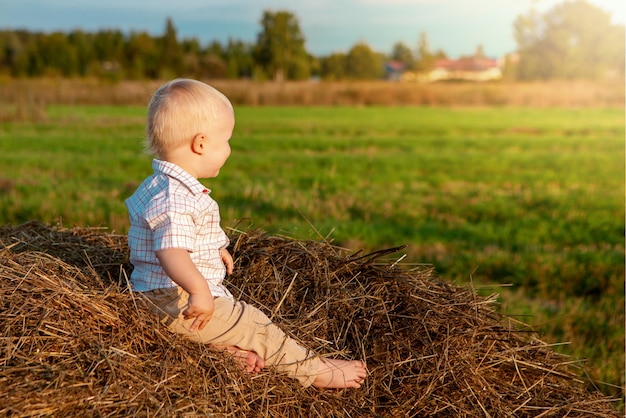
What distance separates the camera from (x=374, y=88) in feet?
161

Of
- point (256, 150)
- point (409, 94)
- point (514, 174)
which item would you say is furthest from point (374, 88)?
point (514, 174)

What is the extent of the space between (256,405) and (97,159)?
12982 mm

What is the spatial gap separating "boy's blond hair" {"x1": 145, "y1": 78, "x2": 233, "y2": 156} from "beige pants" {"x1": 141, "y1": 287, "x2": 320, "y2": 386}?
68cm

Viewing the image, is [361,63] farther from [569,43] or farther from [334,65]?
[569,43]

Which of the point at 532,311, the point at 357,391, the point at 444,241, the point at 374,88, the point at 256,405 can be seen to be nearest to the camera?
the point at 256,405

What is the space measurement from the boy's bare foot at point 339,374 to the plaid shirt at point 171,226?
22.2 inches

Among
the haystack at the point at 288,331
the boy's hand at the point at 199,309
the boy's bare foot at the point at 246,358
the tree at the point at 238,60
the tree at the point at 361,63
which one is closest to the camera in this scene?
the haystack at the point at 288,331

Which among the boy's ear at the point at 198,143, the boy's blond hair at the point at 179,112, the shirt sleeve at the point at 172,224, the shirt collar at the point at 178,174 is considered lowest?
the shirt sleeve at the point at 172,224

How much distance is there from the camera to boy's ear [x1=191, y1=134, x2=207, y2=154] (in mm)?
3104

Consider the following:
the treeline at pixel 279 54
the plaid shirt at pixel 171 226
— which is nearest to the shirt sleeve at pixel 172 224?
the plaid shirt at pixel 171 226

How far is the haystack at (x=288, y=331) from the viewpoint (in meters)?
2.41

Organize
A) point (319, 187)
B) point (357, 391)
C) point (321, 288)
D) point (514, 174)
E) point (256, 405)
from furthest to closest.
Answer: point (514, 174) → point (319, 187) → point (321, 288) → point (357, 391) → point (256, 405)

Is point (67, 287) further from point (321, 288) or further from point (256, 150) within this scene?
point (256, 150)

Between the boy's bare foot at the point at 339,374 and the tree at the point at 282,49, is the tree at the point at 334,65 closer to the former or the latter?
the tree at the point at 282,49
